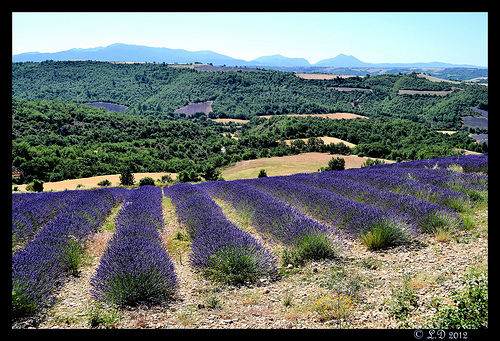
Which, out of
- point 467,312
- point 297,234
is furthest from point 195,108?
point 467,312

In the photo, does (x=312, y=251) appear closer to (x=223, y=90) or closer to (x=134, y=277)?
(x=134, y=277)

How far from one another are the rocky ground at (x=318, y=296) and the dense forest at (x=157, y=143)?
1049 inches

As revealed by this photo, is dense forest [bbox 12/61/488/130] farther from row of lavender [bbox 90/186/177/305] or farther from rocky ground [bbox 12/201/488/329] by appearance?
row of lavender [bbox 90/186/177/305]

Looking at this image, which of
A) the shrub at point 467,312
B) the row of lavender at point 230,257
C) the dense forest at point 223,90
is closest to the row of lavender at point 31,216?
the row of lavender at point 230,257

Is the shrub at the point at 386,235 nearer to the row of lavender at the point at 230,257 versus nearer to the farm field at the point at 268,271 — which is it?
the farm field at the point at 268,271

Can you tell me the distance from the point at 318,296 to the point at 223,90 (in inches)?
5035

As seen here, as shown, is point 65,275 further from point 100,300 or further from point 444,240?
point 444,240

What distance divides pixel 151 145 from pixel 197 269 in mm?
56198

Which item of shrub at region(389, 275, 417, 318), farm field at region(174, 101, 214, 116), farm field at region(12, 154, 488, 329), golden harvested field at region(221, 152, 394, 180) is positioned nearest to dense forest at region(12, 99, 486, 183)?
golden harvested field at region(221, 152, 394, 180)

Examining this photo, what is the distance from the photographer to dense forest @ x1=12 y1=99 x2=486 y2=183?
3981 cm

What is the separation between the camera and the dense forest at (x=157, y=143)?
1567 inches

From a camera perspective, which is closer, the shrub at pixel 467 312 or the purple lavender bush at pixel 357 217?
the shrub at pixel 467 312
